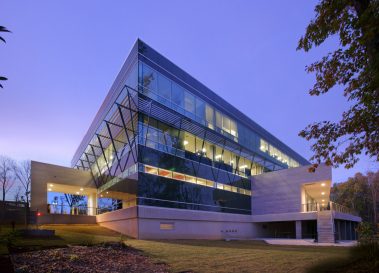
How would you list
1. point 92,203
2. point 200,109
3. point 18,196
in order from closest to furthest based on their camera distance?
point 200,109 < point 92,203 < point 18,196

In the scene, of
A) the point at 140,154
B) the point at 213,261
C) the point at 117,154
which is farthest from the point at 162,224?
the point at 213,261

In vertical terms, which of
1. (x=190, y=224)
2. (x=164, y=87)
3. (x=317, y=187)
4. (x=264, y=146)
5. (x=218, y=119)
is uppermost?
(x=164, y=87)

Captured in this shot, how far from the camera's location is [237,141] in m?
39.0

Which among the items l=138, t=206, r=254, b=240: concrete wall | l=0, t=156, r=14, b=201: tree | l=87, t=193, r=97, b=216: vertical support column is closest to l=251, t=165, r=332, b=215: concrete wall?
l=138, t=206, r=254, b=240: concrete wall

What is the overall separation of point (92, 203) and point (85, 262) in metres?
31.3

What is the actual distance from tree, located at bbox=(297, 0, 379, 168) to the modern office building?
18001mm

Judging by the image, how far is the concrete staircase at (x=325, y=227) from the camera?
28848mm

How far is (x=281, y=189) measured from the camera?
37.4 m

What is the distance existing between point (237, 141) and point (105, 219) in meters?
17.3

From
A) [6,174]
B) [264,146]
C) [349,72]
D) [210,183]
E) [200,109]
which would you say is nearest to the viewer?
[349,72]

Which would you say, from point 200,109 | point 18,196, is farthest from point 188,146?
point 18,196

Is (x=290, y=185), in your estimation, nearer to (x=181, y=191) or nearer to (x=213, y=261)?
(x=181, y=191)

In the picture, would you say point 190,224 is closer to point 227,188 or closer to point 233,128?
point 227,188

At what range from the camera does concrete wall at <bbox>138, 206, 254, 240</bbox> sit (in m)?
24.4
